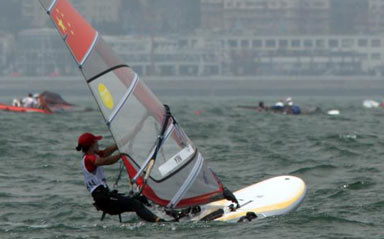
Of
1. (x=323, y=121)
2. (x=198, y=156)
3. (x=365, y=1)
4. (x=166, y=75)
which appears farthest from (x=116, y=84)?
(x=365, y=1)

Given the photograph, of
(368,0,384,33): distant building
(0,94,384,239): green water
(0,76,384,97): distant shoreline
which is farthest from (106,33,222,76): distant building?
(0,94,384,239): green water

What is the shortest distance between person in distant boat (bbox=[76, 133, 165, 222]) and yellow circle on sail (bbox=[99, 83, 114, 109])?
45 centimetres

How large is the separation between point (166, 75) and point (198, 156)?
143328 mm

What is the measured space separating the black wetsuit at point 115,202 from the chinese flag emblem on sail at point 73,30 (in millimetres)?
1718

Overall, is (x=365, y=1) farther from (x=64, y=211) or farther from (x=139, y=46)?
(x=64, y=211)

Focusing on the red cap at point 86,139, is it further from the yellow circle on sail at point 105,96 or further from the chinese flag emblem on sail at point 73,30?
the chinese flag emblem on sail at point 73,30

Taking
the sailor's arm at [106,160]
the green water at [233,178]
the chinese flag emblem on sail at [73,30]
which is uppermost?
the chinese flag emblem on sail at [73,30]

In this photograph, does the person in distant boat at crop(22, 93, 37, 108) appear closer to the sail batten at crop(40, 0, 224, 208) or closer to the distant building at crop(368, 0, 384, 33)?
the sail batten at crop(40, 0, 224, 208)

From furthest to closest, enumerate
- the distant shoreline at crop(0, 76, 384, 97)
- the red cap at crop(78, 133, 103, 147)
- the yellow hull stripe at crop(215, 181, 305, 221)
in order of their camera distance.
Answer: the distant shoreline at crop(0, 76, 384, 97), the yellow hull stripe at crop(215, 181, 305, 221), the red cap at crop(78, 133, 103, 147)

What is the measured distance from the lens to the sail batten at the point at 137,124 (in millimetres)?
14000

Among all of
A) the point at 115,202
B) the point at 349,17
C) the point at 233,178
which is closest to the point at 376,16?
the point at 349,17

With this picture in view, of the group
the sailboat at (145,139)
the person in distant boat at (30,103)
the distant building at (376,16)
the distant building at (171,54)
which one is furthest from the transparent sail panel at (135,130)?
the distant building at (376,16)

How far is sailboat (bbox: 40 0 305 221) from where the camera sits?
1400 cm

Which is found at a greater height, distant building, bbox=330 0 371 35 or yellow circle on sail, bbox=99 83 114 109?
yellow circle on sail, bbox=99 83 114 109
